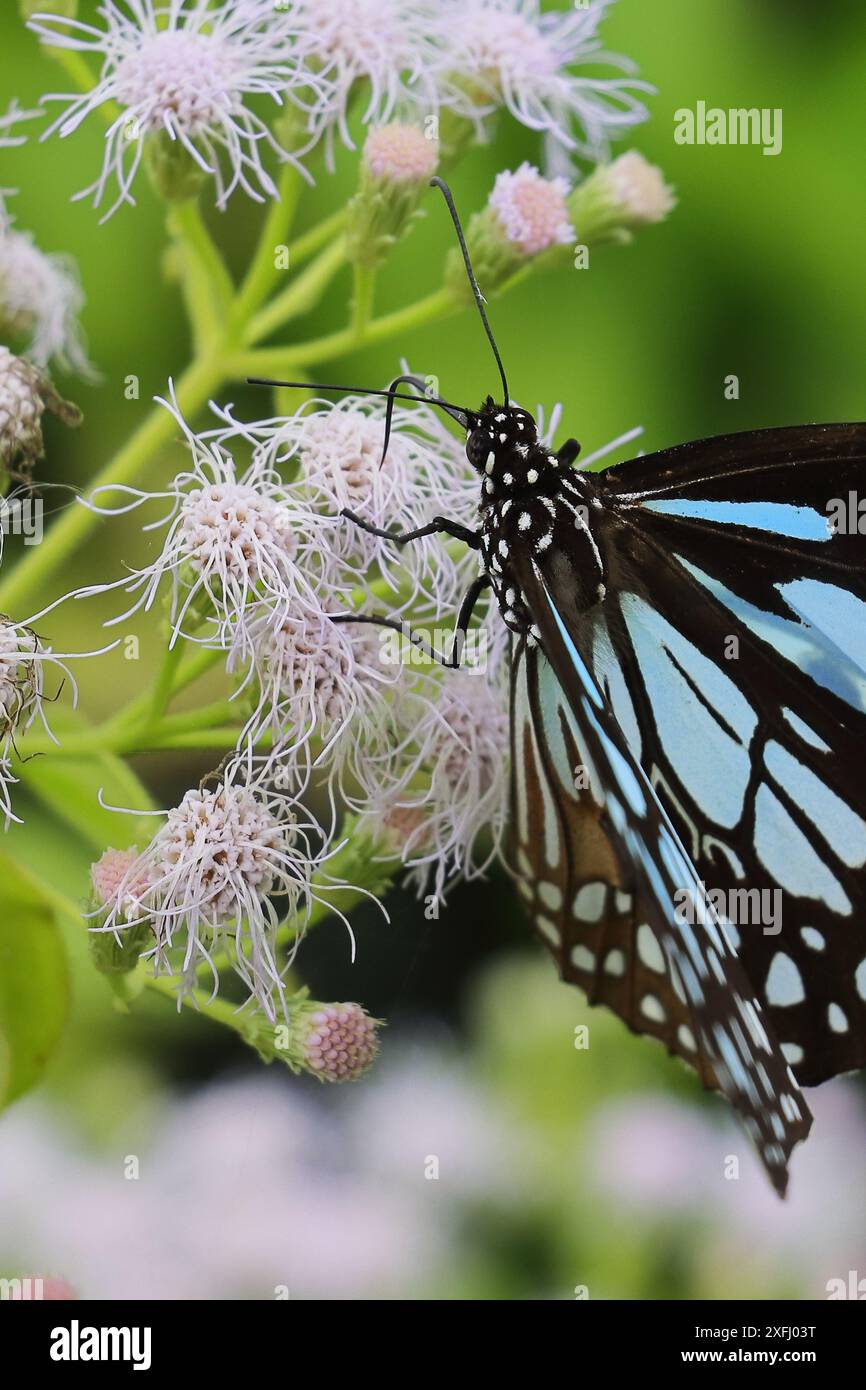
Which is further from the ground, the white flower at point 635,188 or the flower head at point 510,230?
the white flower at point 635,188

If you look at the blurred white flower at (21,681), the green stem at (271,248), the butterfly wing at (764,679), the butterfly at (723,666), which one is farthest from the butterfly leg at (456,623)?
the green stem at (271,248)

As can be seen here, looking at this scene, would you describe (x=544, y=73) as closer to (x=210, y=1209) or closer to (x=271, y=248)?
(x=271, y=248)

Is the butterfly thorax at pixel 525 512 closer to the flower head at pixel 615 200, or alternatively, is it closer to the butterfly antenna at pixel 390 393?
the butterfly antenna at pixel 390 393

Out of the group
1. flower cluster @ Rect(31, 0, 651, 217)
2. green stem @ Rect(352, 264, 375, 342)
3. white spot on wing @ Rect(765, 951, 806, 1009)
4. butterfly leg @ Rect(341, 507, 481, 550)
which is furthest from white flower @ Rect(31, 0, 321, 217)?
white spot on wing @ Rect(765, 951, 806, 1009)

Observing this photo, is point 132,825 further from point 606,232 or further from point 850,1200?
point 850,1200

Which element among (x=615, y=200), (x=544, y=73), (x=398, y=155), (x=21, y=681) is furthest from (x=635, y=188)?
(x=21, y=681)

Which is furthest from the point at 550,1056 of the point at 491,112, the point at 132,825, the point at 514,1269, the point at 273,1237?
the point at 491,112
